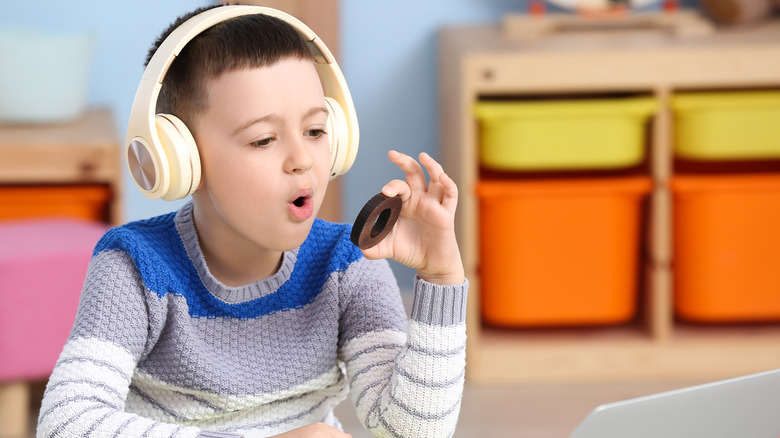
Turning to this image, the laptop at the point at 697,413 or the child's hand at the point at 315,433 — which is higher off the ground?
the laptop at the point at 697,413

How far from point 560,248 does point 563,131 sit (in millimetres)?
252

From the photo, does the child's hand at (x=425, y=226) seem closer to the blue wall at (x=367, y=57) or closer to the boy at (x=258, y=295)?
the boy at (x=258, y=295)

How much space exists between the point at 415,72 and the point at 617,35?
494 millimetres

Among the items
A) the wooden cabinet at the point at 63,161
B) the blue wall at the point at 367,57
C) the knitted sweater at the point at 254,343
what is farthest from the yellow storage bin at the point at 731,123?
the knitted sweater at the point at 254,343

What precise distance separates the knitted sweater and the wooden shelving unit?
1128 mm

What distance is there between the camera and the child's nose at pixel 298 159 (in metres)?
0.79

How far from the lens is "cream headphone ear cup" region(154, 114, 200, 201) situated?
2.58ft

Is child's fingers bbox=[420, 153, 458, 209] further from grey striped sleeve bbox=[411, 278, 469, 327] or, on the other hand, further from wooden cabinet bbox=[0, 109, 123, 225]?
wooden cabinet bbox=[0, 109, 123, 225]

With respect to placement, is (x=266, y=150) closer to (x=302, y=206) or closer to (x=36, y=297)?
(x=302, y=206)

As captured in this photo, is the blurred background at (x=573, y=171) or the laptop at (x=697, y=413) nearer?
the laptop at (x=697, y=413)

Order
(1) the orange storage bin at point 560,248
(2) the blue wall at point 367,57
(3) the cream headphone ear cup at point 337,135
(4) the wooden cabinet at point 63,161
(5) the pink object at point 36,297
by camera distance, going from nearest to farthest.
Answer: (3) the cream headphone ear cup at point 337,135, (5) the pink object at point 36,297, (4) the wooden cabinet at point 63,161, (1) the orange storage bin at point 560,248, (2) the blue wall at point 367,57

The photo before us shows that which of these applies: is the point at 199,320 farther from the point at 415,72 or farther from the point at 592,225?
the point at 415,72

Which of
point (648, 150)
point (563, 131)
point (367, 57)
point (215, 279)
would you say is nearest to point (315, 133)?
point (215, 279)

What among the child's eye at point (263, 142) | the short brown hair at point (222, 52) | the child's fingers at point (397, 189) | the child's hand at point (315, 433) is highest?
the short brown hair at point (222, 52)
